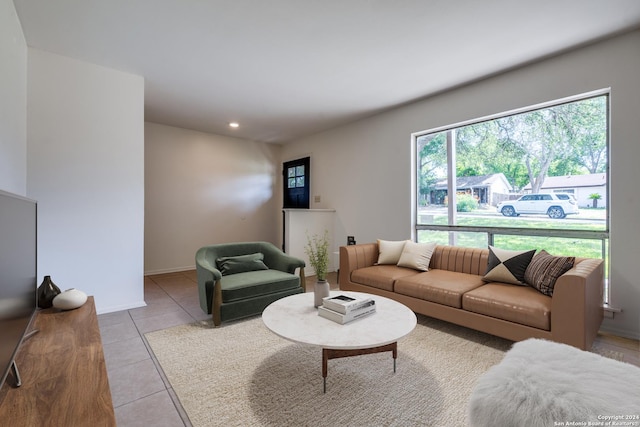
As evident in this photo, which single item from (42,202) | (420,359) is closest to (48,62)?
(42,202)

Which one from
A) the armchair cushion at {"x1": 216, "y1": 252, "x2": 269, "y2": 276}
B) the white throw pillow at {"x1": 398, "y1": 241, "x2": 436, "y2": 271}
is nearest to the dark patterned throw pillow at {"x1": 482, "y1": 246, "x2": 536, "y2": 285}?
the white throw pillow at {"x1": 398, "y1": 241, "x2": 436, "y2": 271}

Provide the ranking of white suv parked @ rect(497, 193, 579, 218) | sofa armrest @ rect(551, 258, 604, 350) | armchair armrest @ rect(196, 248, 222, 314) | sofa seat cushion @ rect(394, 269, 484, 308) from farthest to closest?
white suv parked @ rect(497, 193, 579, 218), armchair armrest @ rect(196, 248, 222, 314), sofa seat cushion @ rect(394, 269, 484, 308), sofa armrest @ rect(551, 258, 604, 350)

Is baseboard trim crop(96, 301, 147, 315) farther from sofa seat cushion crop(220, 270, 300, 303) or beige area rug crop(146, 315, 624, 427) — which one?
sofa seat cushion crop(220, 270, 300, 303)

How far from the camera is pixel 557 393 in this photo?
107 cm

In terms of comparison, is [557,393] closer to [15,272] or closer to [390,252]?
[15,272]

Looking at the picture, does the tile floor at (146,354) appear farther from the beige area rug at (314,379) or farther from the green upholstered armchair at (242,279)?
the green upholstered armchair at (242,279)

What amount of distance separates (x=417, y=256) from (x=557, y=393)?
92.5 inches

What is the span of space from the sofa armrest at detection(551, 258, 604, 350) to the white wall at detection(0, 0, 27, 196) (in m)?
4.03

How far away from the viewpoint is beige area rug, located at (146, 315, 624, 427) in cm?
160

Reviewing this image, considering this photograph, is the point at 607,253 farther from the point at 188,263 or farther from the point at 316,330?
the point at 188,263

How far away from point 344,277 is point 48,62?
152 inches

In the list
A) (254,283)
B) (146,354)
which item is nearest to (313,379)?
(254,283)

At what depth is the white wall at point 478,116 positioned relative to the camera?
2541 millimetres

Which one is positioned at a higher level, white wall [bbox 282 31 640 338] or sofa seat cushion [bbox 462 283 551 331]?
white wall [bbox 282 31 640 338]
